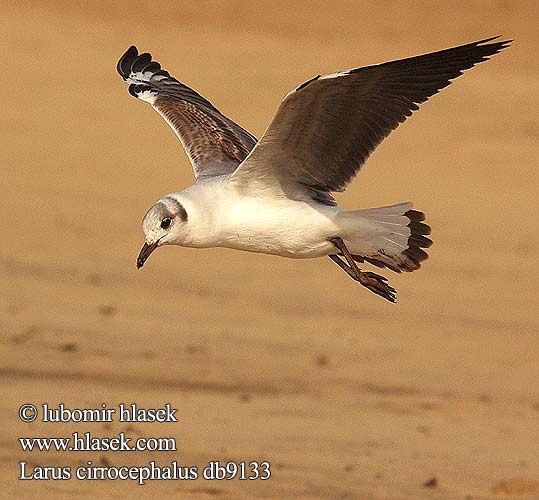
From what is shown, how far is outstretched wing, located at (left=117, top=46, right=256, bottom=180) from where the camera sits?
873 cm

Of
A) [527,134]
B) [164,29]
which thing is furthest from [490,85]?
[164,29]

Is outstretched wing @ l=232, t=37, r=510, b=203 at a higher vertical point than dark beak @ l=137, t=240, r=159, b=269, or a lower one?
higher

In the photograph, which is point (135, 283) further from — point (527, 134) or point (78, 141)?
point (527, 134)

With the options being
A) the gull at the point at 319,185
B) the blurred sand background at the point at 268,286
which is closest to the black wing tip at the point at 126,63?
the blurred sand background at the point at 268,286

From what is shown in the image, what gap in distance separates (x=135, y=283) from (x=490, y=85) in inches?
401

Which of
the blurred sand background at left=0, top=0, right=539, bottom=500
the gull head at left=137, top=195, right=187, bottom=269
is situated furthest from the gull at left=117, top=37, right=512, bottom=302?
the blurred sand background at left=0, top=0, right=539, bottom=500

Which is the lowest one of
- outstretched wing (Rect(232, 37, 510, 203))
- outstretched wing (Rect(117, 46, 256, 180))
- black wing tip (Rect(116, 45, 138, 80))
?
outstretched wing (Rect(232, 37, 510, 203))

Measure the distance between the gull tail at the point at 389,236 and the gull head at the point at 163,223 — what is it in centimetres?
91

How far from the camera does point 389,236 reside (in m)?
8.14

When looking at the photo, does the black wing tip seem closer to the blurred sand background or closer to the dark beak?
the blurred sand background

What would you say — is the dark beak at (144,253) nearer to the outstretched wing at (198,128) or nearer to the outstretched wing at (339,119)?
the outstretched wing at (339,119)

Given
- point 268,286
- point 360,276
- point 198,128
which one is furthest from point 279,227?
point 268,286

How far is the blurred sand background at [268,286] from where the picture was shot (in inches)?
382

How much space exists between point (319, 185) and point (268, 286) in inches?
227
